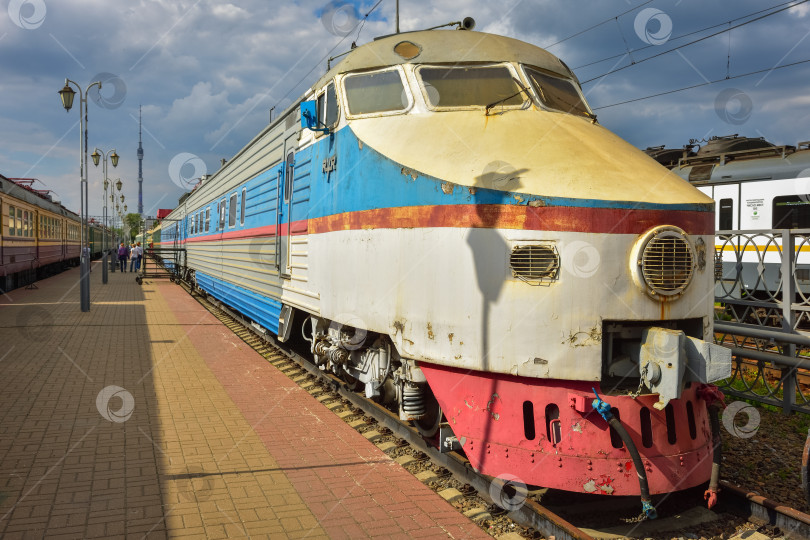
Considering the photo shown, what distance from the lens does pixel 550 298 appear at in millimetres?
4555

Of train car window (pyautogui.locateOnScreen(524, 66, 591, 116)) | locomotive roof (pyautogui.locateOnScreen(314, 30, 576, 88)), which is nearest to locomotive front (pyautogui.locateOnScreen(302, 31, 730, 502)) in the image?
train car window (pyautogui.locateOnScreen(524, 66, 591, 116))

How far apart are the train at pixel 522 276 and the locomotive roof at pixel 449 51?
3cm

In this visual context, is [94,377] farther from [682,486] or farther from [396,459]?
[682,486]

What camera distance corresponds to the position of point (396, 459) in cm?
584

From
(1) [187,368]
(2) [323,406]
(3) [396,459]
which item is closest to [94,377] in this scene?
(1) [187,368]

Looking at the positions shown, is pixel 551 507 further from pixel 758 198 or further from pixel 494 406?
pixel 758 198

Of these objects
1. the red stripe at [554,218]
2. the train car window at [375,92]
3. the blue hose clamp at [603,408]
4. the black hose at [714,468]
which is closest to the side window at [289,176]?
the train car window at [375,92]

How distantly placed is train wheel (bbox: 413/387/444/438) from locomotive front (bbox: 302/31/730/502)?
156 millimetres

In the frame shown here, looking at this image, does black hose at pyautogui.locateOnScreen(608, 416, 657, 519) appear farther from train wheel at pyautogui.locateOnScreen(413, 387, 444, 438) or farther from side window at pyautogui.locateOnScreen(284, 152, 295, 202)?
side window at pyautogui.locateOnScreen(284, 152, 295, 202)

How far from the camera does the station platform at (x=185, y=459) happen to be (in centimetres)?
448

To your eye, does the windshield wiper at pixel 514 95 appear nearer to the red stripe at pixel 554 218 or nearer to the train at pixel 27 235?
the red stripe at pixel 554 218

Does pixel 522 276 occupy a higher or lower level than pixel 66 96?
lower

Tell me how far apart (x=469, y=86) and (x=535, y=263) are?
229 cm

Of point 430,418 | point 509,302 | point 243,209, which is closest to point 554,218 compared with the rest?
point 509,302
